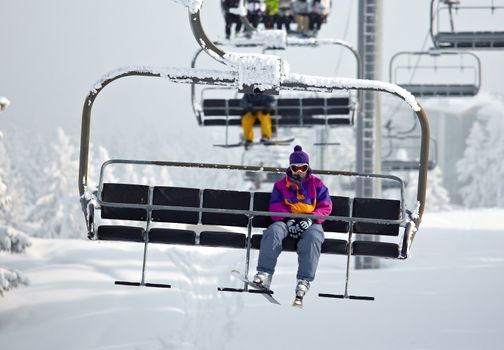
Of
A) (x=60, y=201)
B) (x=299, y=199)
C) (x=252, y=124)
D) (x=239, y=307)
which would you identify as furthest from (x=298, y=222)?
(x=60, y=201)

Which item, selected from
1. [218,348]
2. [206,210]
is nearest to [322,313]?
[218,348]

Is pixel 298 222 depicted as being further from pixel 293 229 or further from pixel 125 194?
pixel 125 194

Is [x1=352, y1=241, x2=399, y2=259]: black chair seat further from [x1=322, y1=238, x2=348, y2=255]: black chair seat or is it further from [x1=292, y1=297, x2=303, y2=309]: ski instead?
[x1=292, y1=297, x2=303, y2=309]: ski

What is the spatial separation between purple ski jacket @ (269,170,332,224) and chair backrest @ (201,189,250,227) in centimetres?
27

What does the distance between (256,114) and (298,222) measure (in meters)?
6.89

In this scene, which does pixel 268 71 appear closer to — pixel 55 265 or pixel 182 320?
pixel 182 320

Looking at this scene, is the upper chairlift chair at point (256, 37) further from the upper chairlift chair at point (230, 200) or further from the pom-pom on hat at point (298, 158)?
the pom-pom on hat at point (298, 158)

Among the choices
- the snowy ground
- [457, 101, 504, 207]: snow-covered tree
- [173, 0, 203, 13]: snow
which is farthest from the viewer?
[457, 101, 504, 207]: snow-covered tree

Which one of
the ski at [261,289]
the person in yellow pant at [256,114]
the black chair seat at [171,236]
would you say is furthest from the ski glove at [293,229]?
the person in yellow pant at [256,114]

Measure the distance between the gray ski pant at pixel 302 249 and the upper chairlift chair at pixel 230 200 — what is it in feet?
0.47

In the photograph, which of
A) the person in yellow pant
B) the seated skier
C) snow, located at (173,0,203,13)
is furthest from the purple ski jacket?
the person in yellow pant

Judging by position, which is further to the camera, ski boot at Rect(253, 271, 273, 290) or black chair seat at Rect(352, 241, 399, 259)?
black chair seat at Rect(352, 241, 399, 259)

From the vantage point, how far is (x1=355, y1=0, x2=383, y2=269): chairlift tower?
1533cm

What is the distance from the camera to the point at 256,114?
556 inches
